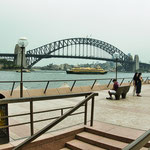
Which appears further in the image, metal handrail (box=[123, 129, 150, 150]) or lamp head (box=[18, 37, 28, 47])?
lamp head (box=[18, 37, 28, 47])

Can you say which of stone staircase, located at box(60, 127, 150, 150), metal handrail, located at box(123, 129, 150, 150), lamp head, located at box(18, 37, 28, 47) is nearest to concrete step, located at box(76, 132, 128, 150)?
stone staircase, located at box(60, 127, 150, 150)

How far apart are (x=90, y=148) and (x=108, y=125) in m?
1.16

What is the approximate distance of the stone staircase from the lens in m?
4.38

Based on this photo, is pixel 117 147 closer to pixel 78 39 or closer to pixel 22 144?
pixel 22 144

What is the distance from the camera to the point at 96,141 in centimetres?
458

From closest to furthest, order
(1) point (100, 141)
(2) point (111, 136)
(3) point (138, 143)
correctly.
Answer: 1. (3) point (138, 143)
2. (1) point (100, 141)
3. (2) point (111, 136)

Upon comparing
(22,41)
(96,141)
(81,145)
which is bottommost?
(81,145)

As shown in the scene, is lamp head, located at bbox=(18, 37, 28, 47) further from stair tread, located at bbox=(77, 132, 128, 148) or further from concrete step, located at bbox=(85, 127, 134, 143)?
stair tread, located at bbox=(77, 132, 128, 148)

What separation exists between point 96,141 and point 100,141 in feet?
0.31

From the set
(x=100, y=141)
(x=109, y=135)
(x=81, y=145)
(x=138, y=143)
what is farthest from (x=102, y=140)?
(x=138, y=143)

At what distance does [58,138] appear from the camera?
181 inches

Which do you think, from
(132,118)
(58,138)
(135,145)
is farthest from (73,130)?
(135,145)

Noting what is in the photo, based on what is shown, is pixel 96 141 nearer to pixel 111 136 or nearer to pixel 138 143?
pixel 111 136

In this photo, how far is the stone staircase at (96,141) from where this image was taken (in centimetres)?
438
